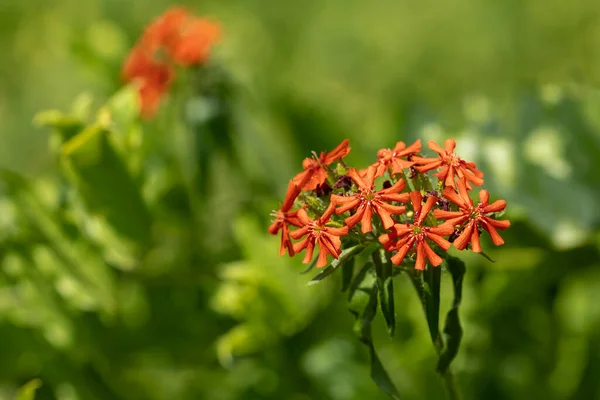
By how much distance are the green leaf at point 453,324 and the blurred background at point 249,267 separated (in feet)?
1.40

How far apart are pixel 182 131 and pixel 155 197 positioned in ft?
0.64

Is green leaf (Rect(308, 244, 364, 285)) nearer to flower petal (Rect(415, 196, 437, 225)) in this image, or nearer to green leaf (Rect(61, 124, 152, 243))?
flower petal (Rect(415, 196, 437, 225))

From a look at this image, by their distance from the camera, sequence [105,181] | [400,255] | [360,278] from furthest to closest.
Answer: [105,181], [360,278], [400,255]

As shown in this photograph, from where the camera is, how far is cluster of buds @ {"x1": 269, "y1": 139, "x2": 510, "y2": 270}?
33.7 inches

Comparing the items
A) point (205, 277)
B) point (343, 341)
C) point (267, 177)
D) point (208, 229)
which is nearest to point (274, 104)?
point (267, 177)

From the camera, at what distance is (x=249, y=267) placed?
1.42m

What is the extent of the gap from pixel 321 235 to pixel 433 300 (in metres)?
0.16

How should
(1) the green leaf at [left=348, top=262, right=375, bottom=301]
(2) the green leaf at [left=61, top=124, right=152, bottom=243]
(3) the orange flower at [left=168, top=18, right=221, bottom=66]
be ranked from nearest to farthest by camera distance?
1. (1) the green leaf at [left=348, top=262, right=375, bottom=301]
2. (2) the green leaf at [left=61, top=124, right=152, bottom=243]
3. (3) the orange flower at [left=168, top=18, right=221, bottom=66]

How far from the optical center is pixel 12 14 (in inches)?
129

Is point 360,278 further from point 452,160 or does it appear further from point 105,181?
point 105,181

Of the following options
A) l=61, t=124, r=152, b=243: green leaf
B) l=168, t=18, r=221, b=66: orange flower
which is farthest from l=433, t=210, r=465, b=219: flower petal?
l=168, t=18, r=221, b=66: orange flower

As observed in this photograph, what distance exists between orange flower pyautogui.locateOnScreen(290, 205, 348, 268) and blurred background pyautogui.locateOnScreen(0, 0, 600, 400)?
50cm

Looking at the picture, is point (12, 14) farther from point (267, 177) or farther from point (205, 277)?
point (205, 277)

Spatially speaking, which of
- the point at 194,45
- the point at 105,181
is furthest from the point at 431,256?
the point at 194,45
